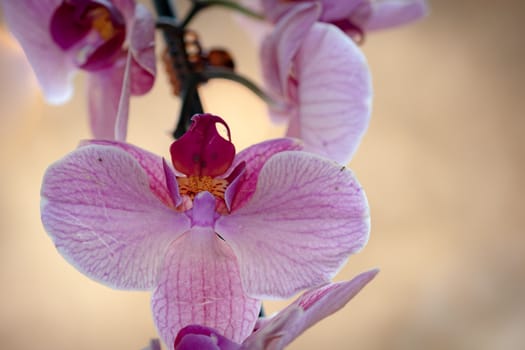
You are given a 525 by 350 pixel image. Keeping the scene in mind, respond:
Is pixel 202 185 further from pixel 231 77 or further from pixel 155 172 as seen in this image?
pixel 231 77

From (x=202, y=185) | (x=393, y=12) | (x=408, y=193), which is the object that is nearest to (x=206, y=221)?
(x=202, y=185)

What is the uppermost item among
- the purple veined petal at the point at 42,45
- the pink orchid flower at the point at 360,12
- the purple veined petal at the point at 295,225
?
the pink orchid flower at the point at 360,12

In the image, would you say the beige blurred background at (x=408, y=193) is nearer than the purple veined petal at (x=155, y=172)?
No

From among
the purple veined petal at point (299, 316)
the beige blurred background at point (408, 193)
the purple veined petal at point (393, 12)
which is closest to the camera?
the purple veined petal at point (299, 316)

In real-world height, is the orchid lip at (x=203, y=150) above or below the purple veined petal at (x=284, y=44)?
below

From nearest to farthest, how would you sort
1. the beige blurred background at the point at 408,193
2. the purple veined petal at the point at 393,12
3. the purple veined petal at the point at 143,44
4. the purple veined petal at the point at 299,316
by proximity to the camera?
the purple veined petal at the point at 299,316, the purple veined petal at the point at 143,44, the purple veined petal at the point at 393,12, the beige blurred background at the point at 408,193

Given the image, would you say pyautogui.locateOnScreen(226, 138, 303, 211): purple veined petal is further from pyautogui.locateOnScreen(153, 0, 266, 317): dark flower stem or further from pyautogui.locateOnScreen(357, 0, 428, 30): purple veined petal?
pyautogui.locateOnScreen(357, 0, 428, 30): purple veined petal

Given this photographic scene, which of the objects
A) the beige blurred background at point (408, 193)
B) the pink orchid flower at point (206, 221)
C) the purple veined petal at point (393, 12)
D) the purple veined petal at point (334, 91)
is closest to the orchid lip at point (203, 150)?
the pink orchid flower at point (206, 221)

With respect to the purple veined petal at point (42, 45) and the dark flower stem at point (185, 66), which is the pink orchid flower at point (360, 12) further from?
the purple veined petal at point (42, 45)
